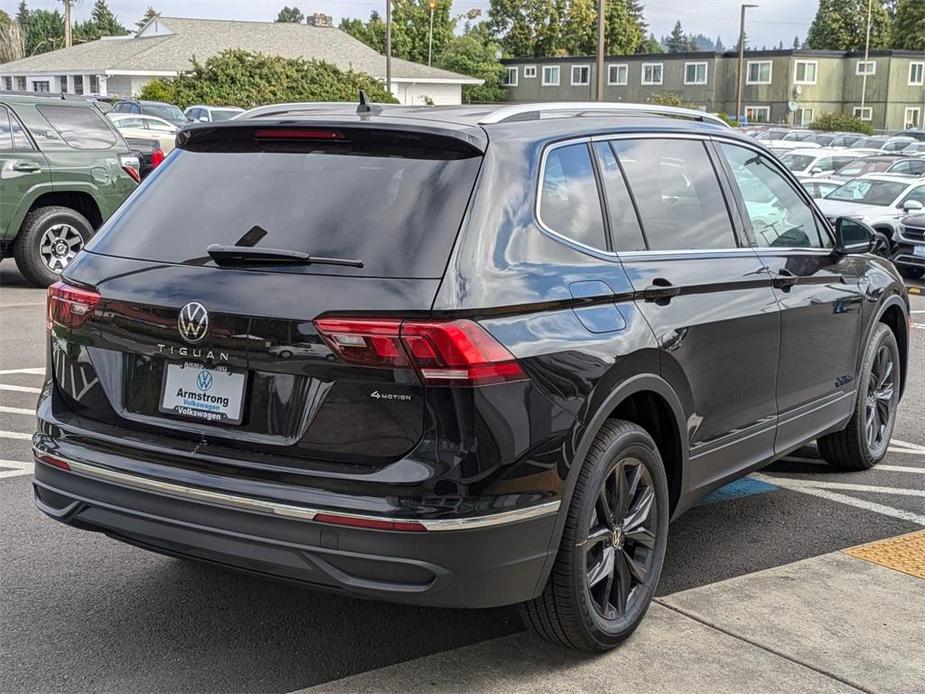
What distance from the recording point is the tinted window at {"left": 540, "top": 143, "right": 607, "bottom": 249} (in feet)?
13.4

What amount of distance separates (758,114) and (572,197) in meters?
78.1

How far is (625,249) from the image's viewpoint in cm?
438

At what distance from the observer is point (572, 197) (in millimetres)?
4223

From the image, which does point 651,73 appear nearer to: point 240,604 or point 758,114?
point 758,114

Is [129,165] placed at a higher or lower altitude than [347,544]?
higher

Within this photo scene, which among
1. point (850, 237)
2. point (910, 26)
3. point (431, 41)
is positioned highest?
point (910, 26)

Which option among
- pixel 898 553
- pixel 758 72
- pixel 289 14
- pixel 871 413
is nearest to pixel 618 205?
pixel 898 553

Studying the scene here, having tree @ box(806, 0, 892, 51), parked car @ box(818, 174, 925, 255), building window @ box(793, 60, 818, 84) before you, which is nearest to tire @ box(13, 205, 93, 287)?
parked car @ box(818, 174, 925, 255)

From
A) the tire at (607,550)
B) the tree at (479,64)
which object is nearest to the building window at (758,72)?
the tree at (479,64)

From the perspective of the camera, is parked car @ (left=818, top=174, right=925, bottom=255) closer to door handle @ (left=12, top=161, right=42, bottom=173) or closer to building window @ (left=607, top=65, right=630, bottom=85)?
door handle @ (left=12, top=161, right=42, bottom=173)

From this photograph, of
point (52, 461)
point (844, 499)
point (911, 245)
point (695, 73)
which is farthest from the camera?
point (695, 73)

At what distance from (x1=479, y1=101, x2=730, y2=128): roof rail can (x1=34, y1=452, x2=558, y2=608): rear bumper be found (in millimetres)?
1357

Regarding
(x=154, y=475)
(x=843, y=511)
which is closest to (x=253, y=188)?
(x=154, y=475)

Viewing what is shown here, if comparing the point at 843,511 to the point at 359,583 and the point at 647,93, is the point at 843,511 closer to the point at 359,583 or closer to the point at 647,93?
the point at 359,583
